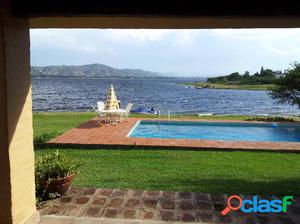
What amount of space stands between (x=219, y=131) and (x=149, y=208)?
985 centimetres

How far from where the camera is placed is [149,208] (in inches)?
176

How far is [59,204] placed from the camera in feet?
15.1

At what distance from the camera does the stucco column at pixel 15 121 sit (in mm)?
3283

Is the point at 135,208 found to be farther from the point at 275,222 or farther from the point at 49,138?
the point at 49,138

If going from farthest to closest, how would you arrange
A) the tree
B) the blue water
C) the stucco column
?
the tree → the blue water → the stucco column

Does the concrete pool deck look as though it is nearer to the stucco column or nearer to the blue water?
the blue water

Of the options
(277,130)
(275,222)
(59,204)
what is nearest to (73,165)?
(59,204)

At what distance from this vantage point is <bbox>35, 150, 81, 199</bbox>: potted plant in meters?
4.73

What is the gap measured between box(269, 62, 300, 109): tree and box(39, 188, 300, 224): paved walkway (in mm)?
13651

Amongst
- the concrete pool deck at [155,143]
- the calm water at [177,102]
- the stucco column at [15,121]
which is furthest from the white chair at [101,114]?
the stucco column at [15,121]

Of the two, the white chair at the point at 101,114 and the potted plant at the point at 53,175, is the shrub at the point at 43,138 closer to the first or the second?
the white chair at the point at 101,114

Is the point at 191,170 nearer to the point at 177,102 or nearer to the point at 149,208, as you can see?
the point at 149,208

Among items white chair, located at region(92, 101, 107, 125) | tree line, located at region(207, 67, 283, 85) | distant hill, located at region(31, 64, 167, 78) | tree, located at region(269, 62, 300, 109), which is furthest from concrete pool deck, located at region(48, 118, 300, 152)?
distant hill, located at region(31, 64, 167, 78)

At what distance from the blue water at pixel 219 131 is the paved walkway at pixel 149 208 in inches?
297
